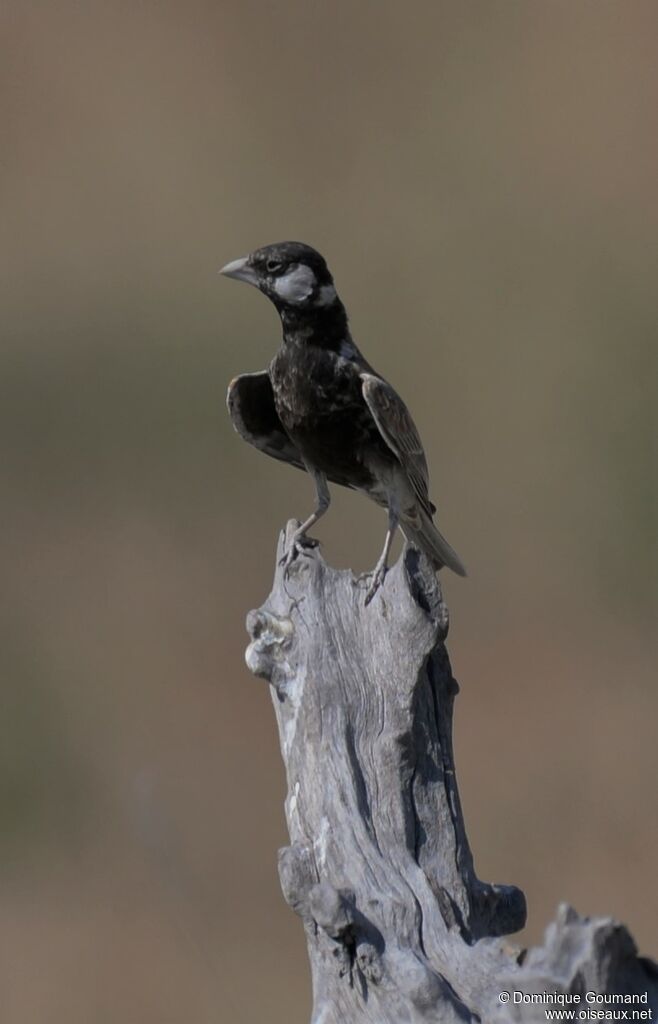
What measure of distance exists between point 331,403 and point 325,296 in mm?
375

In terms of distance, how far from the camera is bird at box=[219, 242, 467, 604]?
572 centimetres

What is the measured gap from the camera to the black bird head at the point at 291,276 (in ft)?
18.7

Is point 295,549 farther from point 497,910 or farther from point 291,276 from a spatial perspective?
point 497,910

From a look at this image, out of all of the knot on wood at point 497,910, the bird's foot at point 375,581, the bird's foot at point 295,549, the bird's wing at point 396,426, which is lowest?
the knot on wood at point 497,910

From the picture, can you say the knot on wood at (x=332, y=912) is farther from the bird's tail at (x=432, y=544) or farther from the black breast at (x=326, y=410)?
the black breast at (x=326, y=410)

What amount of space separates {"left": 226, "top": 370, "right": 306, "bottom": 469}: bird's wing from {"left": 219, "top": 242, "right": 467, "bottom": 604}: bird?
0.01 meters

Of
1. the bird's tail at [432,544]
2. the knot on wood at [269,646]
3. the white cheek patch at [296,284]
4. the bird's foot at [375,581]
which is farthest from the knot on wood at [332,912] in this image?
the white cheek patch at [296,284]

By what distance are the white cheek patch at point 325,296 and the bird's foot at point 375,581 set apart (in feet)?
4.42

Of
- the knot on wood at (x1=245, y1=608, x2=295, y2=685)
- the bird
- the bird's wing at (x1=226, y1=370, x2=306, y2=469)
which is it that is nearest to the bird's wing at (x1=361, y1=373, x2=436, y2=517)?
the bird

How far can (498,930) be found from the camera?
156 inches

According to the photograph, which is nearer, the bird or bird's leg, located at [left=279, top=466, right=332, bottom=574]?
bird's leg, located at [left=279, top=466, right=332, bottom=574]

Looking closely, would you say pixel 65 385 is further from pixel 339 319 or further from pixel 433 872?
pixel 433 872

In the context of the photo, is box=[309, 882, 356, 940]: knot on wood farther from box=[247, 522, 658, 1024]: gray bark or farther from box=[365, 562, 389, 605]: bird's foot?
box=[365, 562, 389, 605]: bird's foot

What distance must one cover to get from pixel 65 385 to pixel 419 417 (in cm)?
268
